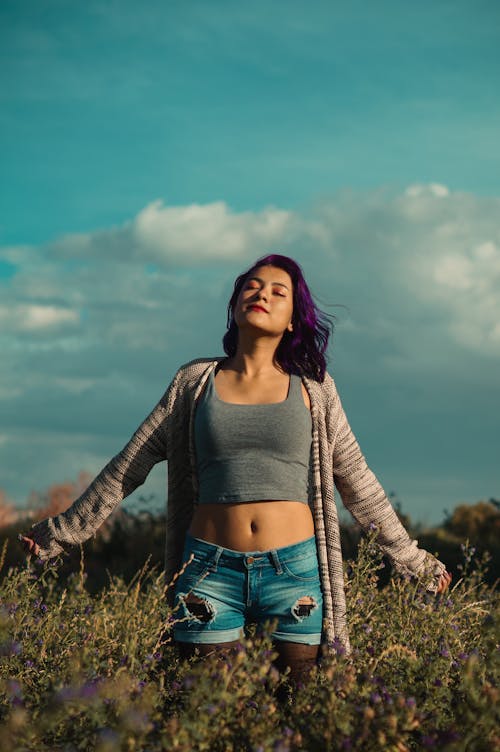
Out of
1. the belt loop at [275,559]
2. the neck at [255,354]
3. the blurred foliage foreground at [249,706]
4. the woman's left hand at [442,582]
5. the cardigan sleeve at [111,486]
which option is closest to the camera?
the blurred foliage foreground at [249,706]

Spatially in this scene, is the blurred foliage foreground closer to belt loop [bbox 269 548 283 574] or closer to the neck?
belt loop [bbox 269 548 283 574]

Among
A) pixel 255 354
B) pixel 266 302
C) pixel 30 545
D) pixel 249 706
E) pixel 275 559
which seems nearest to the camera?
pixel 249 706

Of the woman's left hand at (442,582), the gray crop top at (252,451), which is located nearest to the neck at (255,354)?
the gray crop top at (252,451)

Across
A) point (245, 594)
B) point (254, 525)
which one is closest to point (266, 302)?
point (254, 525)

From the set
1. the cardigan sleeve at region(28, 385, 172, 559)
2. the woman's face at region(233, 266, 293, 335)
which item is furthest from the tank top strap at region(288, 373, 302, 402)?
the cardigan sleeve at region(28, 385, 172, 559)

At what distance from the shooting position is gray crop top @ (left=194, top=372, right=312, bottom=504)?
4.25 meters

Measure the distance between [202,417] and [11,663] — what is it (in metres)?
1.64

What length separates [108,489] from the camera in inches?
193

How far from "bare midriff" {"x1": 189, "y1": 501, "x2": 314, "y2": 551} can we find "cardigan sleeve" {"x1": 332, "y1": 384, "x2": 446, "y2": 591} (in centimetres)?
67

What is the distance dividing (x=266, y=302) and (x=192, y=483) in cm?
102

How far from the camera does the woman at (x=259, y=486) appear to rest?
4.20 meters

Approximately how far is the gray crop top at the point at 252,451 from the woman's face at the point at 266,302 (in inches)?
15.5

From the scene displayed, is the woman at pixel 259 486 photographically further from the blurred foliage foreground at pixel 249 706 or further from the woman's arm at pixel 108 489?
the blurred foliage foreground at pixel 249 706

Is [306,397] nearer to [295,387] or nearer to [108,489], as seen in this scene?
[295,387]
